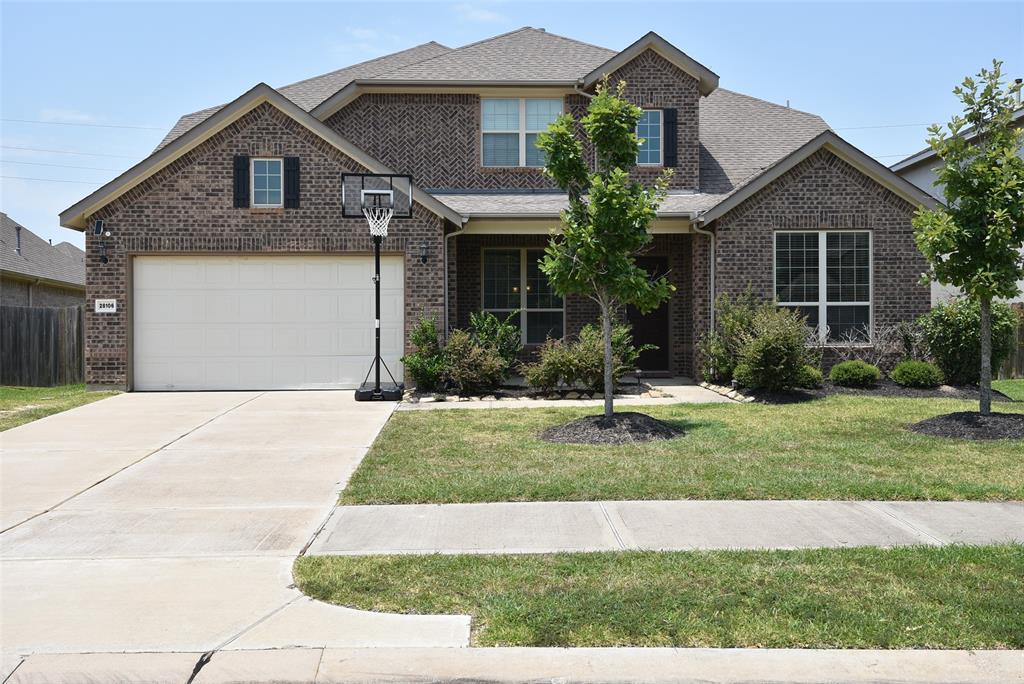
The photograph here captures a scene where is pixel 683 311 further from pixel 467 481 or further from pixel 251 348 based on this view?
pixel 467 481

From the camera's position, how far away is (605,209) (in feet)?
35.1

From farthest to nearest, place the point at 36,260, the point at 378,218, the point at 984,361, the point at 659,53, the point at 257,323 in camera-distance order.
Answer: the point at 36,260
the point at 659,53
the point at 257,323
the point at 378,218
the point at 984,361

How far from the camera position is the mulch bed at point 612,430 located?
10492 millimetres

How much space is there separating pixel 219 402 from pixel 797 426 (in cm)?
959

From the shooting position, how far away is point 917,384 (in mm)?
15055

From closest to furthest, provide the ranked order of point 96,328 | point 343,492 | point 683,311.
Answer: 1. point 343,492
2. point 96,328
3. point 683,311

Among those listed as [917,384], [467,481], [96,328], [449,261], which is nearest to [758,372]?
[917,384]

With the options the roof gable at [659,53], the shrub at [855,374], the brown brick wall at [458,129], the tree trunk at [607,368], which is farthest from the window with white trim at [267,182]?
the shrub at [855,374]

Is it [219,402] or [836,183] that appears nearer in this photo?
[219,402]

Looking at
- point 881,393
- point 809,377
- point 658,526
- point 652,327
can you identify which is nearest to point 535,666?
point 658,526

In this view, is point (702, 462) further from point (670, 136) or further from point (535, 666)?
point (670, 136)

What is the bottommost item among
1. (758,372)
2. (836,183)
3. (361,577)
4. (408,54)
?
(361,577)

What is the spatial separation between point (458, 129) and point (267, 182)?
186 inches

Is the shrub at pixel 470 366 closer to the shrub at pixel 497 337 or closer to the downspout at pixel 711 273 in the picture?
the shrub at pixel 497 337
